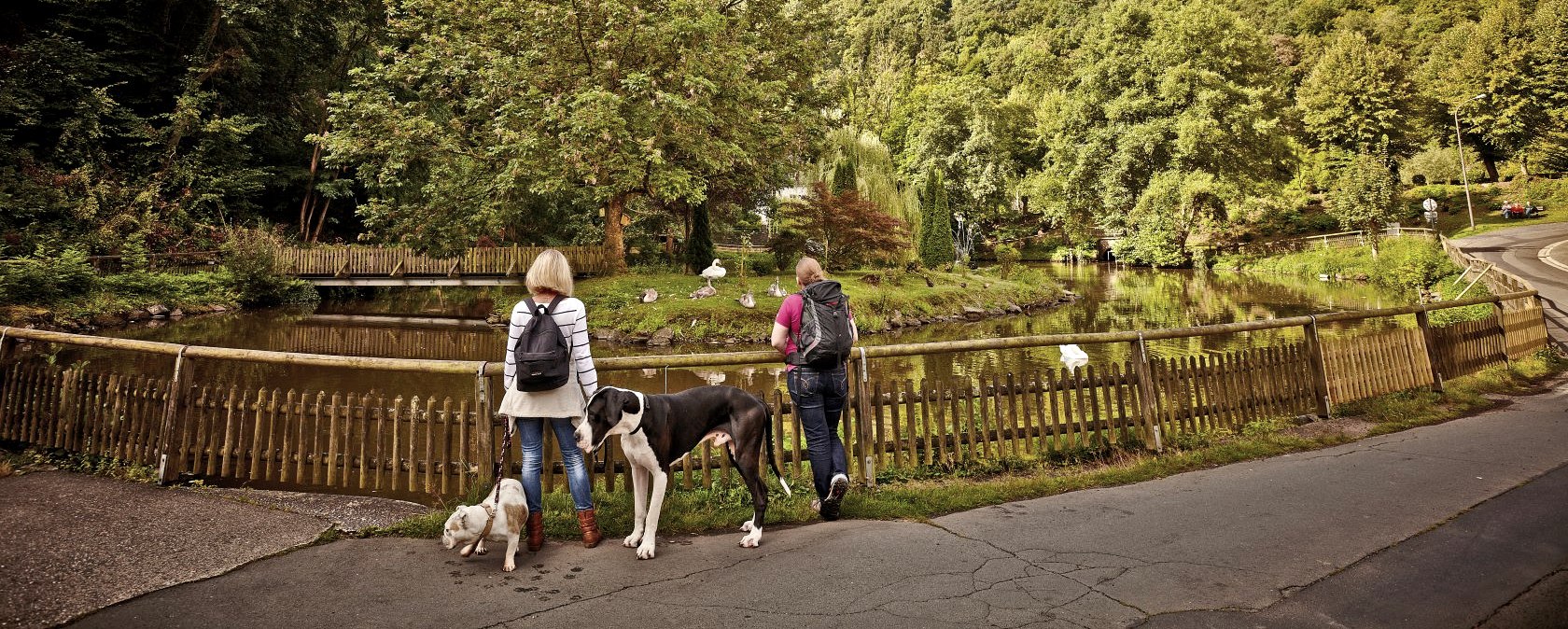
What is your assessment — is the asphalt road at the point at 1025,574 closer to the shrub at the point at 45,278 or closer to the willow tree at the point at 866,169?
the shrub at the point at 45,278

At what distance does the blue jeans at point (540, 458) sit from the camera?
429 cm

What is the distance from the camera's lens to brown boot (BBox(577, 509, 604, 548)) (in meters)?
4.28

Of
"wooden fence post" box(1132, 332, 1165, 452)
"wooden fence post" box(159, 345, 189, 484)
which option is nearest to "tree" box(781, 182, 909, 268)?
"wooden fence post" box(1132, 332, 1165, 452)

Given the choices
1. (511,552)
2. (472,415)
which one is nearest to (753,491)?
(511,552)

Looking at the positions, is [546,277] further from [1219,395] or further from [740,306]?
[740,306]

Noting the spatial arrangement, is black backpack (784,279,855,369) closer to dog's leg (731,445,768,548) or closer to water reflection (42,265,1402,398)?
dog's leg (731,445,768,548)

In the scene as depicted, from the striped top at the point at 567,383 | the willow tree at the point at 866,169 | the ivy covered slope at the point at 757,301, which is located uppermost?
the willow tree at the point at 866,169

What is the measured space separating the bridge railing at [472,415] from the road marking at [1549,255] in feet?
87.9

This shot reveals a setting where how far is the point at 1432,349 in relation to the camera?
923 centimetres

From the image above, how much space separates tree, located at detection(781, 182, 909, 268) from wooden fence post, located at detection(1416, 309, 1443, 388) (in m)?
18.0

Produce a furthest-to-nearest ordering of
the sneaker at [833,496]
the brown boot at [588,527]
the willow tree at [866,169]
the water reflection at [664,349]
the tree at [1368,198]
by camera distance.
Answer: the tree at [1368,198], the willow tree at [866,169], the water reflection at [664,349], the sneaker at [833,496], the brown boot at [588,527]

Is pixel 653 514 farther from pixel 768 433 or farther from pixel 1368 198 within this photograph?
pixel 1368 198

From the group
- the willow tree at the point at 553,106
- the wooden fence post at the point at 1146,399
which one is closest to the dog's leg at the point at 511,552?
the wooden fence post at the point at 1146,399

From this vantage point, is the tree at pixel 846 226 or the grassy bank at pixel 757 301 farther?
the tree at pixel 846 226
